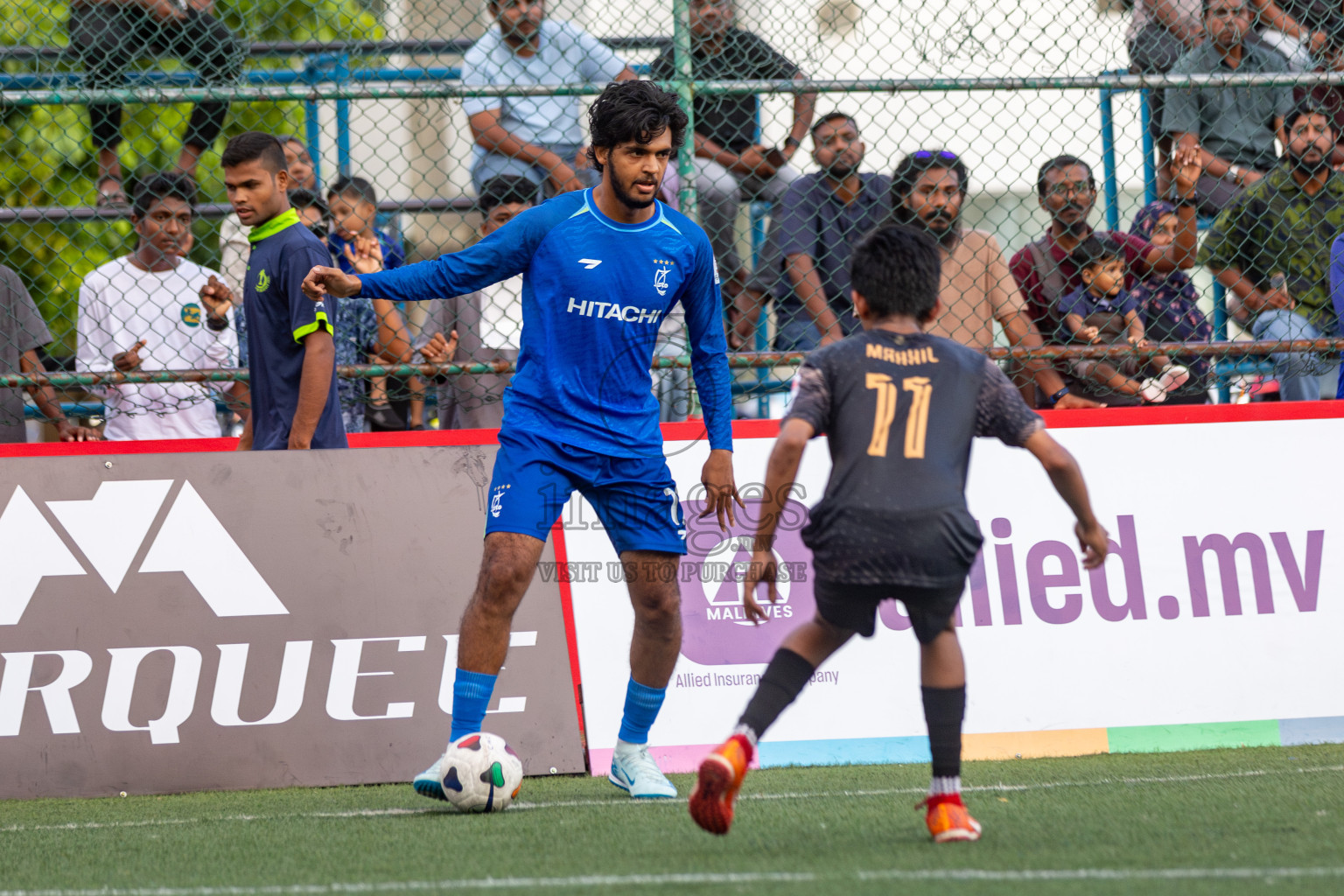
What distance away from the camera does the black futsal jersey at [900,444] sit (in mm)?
3379

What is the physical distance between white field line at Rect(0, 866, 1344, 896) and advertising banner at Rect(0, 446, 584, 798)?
6.56ft

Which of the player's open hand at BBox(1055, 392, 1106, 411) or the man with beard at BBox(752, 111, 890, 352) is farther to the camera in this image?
the man with beard at BBox(752, 111, 890, 352)

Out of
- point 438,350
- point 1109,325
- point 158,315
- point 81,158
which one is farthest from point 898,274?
point 81,158

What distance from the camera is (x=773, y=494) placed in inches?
137

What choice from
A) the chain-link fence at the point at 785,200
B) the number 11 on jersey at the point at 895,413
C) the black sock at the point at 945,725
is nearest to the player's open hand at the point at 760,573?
the number 11 on jersey at the point at 895,413

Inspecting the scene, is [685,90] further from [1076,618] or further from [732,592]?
[1076,618]

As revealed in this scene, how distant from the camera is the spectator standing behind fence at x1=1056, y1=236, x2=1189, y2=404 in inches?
241

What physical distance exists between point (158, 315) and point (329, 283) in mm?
2849

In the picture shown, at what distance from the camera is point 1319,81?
5922 millimetres

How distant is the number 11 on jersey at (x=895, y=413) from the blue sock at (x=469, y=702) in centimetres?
150

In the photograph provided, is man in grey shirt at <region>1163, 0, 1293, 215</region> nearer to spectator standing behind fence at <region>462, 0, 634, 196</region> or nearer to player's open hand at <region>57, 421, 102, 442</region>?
spectator standing behind fence at <region>462, 0, 634, 196</region>

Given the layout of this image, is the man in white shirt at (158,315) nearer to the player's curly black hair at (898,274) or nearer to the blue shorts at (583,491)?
the blue shorts at (583,491)

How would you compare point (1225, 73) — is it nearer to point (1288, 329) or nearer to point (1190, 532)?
point (1288, 329)

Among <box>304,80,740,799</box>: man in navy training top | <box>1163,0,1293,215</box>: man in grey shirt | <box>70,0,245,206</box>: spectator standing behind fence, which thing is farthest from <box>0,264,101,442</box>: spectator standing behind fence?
<box>1163,0,1293,215</box>: man in grey shirt
